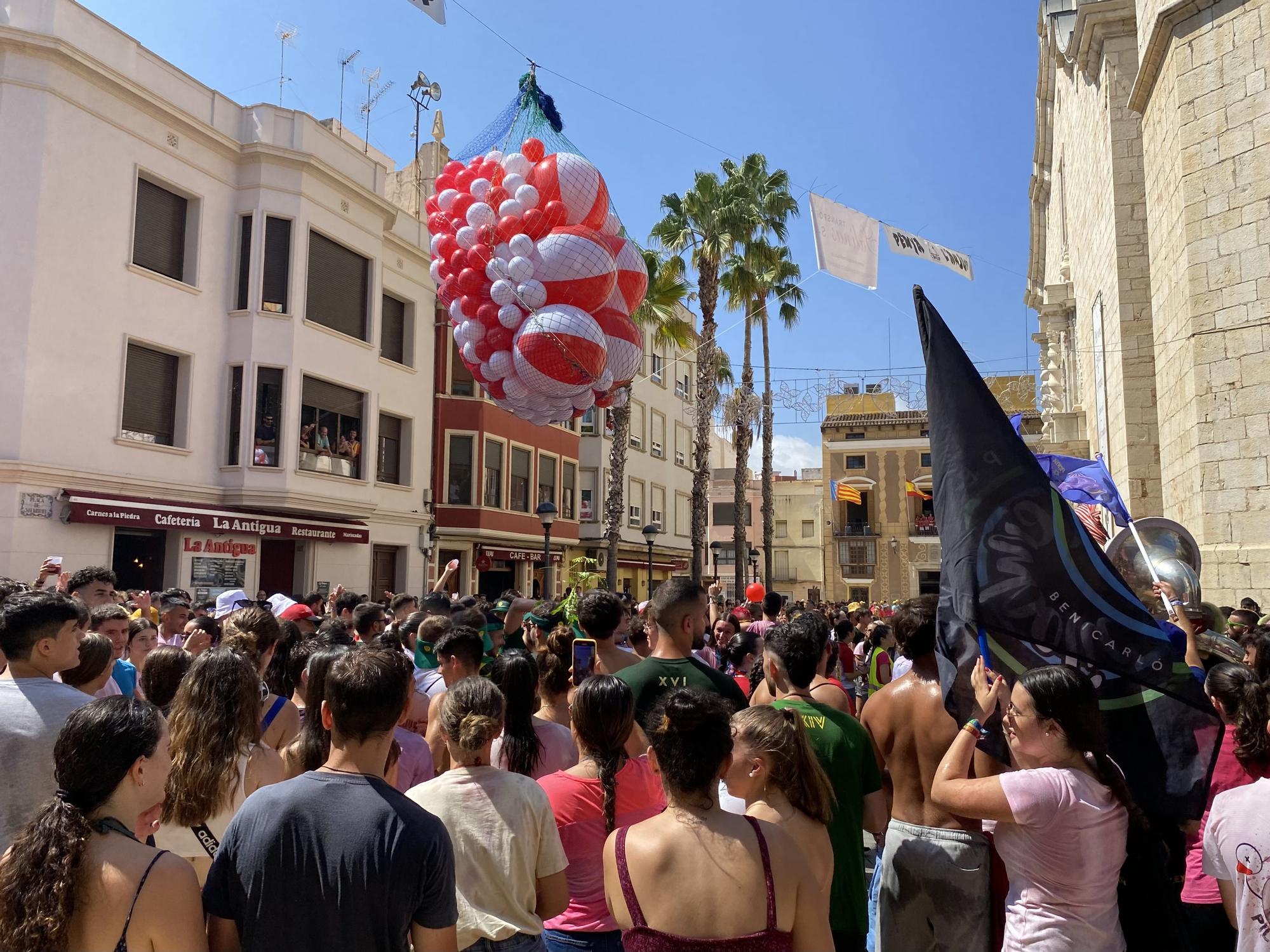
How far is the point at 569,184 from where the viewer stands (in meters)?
8.38

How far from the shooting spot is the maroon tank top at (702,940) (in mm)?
2363

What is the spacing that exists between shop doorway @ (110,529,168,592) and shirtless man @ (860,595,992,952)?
15.2 meters

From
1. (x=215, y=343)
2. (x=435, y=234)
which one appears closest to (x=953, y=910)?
(x=435, y=234)

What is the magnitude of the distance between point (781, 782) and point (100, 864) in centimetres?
186

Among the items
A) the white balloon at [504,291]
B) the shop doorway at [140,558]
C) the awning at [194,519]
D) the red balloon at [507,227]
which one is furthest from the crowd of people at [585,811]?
the shop doorway at [140,558]

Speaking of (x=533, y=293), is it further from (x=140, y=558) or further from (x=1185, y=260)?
(x=140, y=558)

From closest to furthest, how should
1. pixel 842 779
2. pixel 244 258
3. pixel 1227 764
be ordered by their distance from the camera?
pixel 1227 764, pixel 842 779, pixel 244 258

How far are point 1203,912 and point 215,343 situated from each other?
18172 mm

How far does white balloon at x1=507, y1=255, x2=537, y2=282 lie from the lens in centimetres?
813

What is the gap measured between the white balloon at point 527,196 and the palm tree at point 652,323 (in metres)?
12.2

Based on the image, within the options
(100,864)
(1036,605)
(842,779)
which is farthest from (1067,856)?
(100,864)

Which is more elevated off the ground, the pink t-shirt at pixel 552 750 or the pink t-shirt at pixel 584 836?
the pink t-shirt at pixel 552 750

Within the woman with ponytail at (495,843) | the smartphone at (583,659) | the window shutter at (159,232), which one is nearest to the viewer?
the woman with ponytail at (495,843)

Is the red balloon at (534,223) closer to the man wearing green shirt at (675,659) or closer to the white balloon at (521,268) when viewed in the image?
the white balloon at (521,268)
